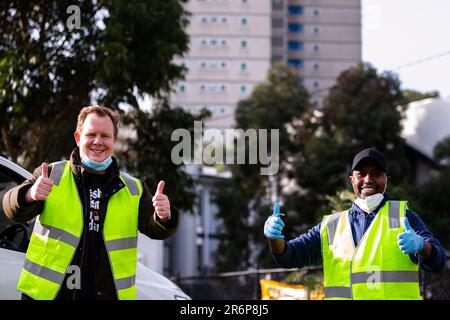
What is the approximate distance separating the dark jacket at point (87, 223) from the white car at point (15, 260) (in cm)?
106

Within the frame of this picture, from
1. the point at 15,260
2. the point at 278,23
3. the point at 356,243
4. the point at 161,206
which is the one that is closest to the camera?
the point at 161,206

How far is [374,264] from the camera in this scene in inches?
172

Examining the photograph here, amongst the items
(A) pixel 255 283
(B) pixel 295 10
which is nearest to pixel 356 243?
(A) pixel 255 283

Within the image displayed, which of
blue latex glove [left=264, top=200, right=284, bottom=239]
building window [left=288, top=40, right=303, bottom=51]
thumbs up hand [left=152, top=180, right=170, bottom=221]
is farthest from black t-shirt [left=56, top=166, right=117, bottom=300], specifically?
building window [left=288, top=40, right=303, bottom=51]

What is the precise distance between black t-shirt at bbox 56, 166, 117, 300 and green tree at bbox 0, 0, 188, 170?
996 centimetres

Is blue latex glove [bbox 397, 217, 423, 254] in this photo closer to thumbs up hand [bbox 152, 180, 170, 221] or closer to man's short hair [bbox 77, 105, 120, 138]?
thumbs up hand [bbox 152, 180, 170, 221]

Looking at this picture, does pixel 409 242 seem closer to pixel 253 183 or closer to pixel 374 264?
pixel 374 264

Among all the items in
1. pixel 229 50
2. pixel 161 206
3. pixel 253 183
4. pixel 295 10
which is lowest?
pixel 161 206

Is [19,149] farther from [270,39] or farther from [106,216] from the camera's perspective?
[270,39]

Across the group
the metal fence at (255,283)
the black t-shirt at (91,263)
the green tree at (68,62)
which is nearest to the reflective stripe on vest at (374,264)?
the black t-shirt at (91,263)

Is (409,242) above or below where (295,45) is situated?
below

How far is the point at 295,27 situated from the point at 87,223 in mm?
94542

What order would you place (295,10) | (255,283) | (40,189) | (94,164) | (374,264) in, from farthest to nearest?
(295,10) < (255,283) < (374,264) < (94,164) < (40,189)

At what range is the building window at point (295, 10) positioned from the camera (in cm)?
9625
